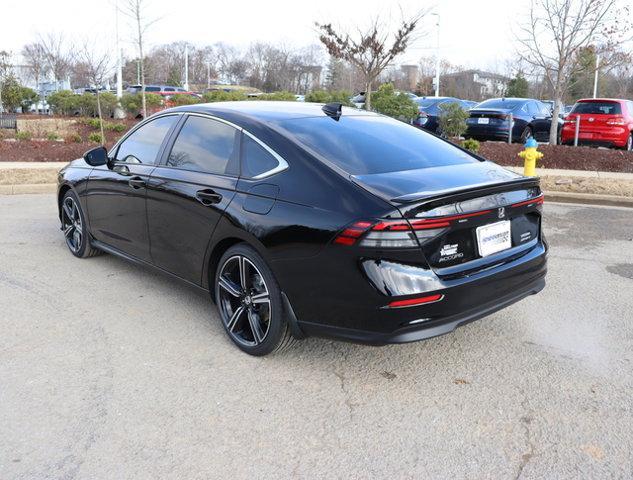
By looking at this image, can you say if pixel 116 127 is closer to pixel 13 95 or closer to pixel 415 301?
pixel 13 95

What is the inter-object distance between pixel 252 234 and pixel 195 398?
100 centimetres

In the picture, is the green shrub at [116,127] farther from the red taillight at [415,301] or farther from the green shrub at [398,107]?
the red taillight at [415,301]

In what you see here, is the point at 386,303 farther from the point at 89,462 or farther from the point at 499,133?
the point at 499,133

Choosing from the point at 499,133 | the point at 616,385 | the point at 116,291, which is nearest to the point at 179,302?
the point at 116,291

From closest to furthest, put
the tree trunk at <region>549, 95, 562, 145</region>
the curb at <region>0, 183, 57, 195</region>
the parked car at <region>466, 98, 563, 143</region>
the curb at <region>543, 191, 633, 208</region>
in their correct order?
1. the curb at <region>543, 191, 633, 208</region>
2. the curb at <region>0, 183, 57, 195</region>
3. the tree trunk at <region>549, 95, 562, 145</region>
4. the parked car at <region>466, 98, 563, 143</region>

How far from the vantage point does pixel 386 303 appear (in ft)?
10.3

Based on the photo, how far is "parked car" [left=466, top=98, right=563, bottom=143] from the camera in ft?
51.8

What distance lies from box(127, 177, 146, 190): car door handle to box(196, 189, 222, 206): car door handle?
2.73ft

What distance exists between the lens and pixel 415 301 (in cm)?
315

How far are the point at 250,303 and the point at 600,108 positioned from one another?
47.4ft

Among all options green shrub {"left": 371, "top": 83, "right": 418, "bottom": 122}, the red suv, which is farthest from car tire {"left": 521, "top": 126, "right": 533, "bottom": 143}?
green shrub {"left": 371, "top": 83, "right": 418, "bottom": 122}

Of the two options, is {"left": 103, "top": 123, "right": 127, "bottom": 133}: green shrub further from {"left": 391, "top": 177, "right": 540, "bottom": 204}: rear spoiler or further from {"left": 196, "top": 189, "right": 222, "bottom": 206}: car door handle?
{"left": 391, "top": 177, "right": 540, "bottom": 204}: rear spoiler

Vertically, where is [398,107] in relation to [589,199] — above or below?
above

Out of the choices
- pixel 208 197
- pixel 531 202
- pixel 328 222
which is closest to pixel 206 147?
pixel 208 197
